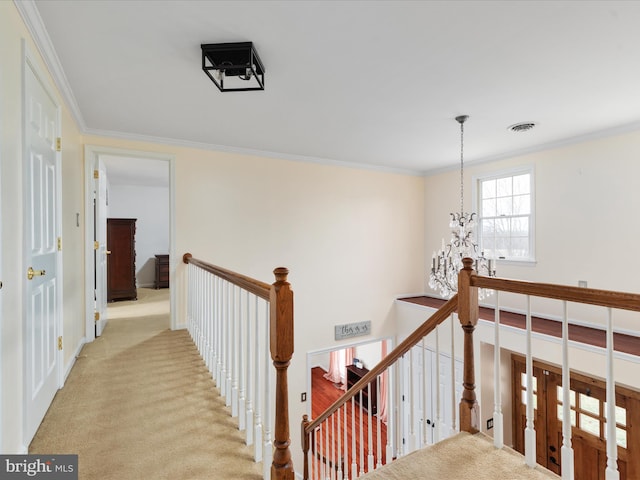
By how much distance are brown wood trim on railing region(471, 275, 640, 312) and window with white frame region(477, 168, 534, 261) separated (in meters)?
3.07

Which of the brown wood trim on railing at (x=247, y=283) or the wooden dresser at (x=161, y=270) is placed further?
the wooden dresser at (x=161, y=270)

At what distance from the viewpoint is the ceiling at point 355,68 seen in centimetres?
178

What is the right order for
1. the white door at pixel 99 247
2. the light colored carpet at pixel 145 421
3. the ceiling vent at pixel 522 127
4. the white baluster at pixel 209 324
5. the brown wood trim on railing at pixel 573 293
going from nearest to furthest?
the brown wood trim on railing at pixel 573 293, the light colored carpet at pixel 145 421, the white baluster at pixel 209 324, the ceiling vent at pixel 522 127, the white door at pixel 99 247

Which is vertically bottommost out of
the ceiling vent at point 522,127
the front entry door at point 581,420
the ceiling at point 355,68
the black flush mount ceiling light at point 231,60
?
the front entry door at point 581,420

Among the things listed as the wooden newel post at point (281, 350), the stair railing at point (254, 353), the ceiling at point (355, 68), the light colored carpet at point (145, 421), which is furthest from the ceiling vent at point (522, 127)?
the light colored carpet at point (145, 421)

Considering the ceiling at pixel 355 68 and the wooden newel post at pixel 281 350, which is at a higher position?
the ceiling at pixel 355 68

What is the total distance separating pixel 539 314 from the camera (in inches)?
169

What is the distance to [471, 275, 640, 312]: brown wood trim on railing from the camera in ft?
3.70

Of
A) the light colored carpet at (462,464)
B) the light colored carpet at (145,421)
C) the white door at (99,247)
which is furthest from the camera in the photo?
the white door at (99,247)

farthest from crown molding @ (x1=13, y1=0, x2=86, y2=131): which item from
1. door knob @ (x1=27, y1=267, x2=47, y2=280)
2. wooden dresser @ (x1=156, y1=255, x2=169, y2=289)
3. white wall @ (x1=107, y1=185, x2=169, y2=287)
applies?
white wall @ (x1=107, y1=185, x2=169, y2=287)

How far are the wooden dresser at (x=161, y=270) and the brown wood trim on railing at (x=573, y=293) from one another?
23.0ft

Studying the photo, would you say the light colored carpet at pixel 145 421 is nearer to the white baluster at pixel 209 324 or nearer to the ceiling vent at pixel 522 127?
the white baluster at pixel 209 324

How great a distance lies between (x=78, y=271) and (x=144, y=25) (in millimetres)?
2508

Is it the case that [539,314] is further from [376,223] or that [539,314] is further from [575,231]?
[376,223]
